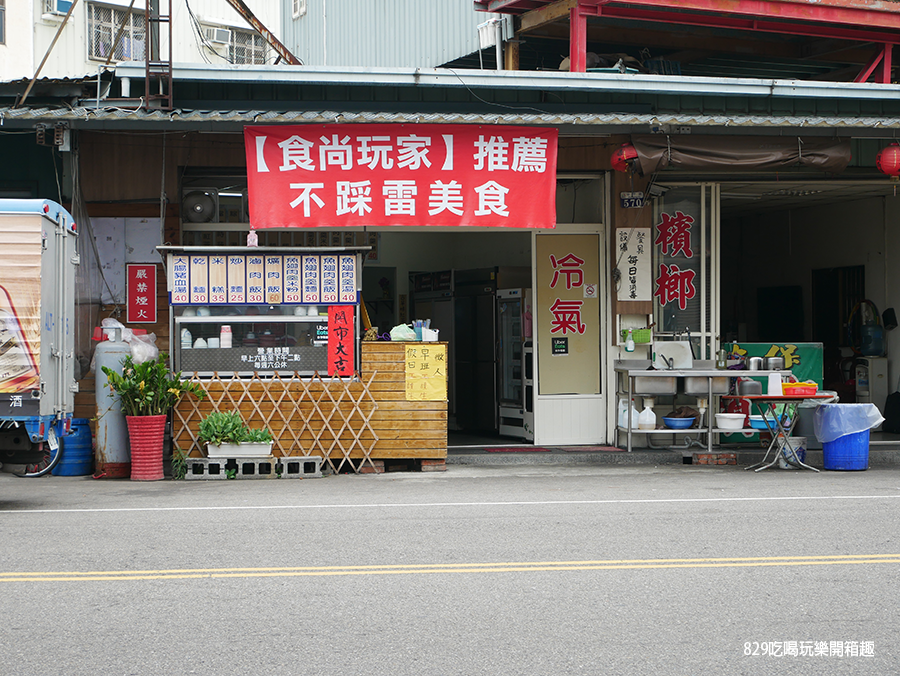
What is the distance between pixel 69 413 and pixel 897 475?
9.28 metres

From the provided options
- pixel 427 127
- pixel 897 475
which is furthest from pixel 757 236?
pixel 427 127

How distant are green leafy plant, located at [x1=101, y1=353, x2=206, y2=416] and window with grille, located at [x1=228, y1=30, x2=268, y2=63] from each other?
71.9ft

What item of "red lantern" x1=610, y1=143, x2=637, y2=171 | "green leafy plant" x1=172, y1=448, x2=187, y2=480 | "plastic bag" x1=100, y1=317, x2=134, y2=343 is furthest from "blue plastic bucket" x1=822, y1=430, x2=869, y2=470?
"plastic bag" x1=100, y1=317, x2=134, y2=343

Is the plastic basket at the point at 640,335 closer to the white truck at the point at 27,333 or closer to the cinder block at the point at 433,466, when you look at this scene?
the cinder block at the point at 433,466

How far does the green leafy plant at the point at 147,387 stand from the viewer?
10797 millimetres

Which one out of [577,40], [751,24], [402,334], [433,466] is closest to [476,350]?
[402,334]

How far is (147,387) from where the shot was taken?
10859 millimetres

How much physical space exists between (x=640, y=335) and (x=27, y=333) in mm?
7666

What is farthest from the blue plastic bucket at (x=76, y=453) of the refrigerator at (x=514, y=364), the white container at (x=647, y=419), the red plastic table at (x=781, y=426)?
the red plastic table at (x=781, y=426)

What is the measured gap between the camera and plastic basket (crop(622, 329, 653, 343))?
12.9 metres

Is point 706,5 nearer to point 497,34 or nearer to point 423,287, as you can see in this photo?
point 497,34

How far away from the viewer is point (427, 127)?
11352mm

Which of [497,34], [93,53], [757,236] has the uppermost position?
[93,53]

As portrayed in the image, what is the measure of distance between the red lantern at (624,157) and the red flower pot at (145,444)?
6181mm
